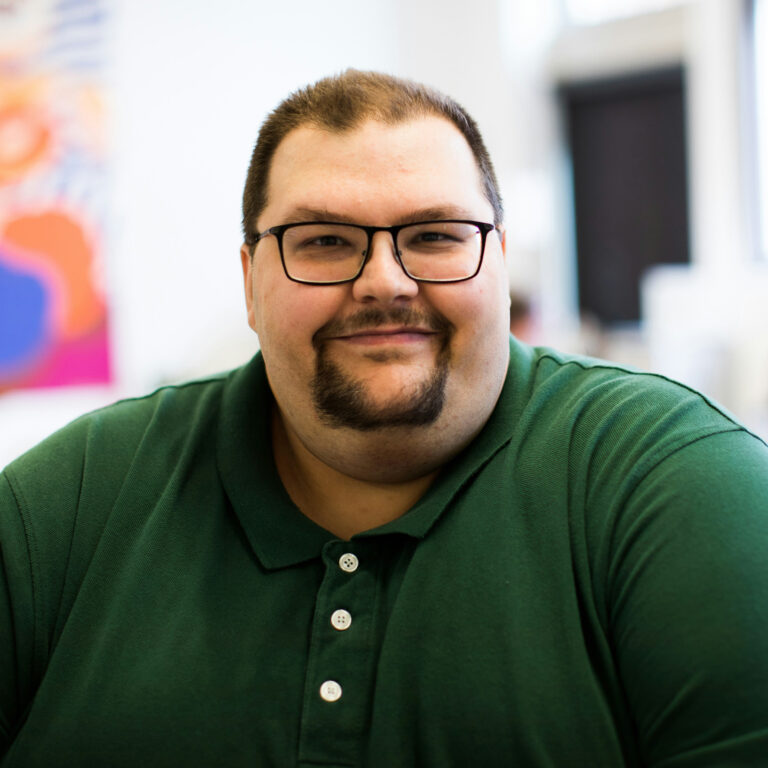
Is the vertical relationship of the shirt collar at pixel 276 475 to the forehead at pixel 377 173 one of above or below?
below

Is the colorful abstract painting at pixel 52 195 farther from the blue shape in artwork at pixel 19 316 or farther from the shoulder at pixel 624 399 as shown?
the shoulder at pixel 624 399

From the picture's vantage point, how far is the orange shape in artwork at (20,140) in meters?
2.54

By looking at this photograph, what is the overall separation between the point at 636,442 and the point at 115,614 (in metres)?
0.60

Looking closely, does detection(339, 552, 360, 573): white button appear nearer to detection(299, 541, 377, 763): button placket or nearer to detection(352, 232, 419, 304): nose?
detection(299, 541, 377, 763): button placket

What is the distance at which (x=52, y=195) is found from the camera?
2678 mm

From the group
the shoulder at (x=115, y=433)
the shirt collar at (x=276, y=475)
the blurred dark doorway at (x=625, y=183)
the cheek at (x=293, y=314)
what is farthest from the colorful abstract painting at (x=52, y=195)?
the blurred dark doorway at (x=625, y=183)

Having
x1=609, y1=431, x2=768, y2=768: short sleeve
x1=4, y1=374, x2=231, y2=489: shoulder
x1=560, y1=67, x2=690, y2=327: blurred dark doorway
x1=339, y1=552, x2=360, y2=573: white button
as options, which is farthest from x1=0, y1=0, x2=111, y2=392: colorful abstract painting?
x1=560, y1=67, x2=690, y2=327: blurred dark doorway

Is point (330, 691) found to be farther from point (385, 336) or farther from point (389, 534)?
point (385, 336)

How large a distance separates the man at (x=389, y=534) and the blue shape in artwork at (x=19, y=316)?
161 centimetres

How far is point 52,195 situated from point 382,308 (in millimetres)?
2076

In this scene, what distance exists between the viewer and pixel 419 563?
93 centimetres

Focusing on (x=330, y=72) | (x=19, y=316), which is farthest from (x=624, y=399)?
(x=19, y=316)

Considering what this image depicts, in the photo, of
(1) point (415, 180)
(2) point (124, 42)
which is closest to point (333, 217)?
(1) point (415, 180)

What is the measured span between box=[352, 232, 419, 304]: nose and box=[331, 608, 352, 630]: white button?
0.35 meters
